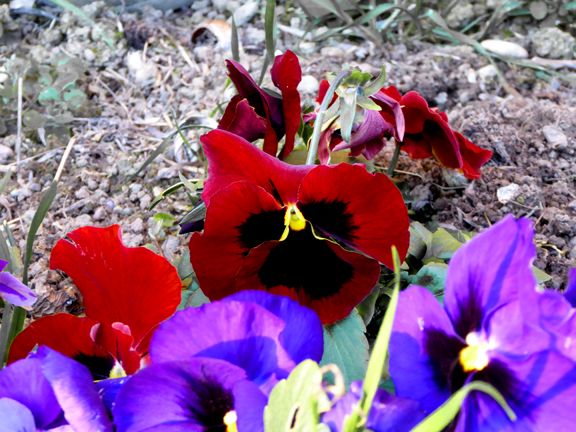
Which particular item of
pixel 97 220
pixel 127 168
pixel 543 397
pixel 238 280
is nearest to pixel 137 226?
pixel 97 220

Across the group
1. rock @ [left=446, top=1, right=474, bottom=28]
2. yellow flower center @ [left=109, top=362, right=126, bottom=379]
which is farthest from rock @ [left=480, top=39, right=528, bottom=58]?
yellow flower center @ [left=109, top=362, right=126, bottom=379]

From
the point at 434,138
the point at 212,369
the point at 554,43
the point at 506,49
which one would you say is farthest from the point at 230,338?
the point at 554,43

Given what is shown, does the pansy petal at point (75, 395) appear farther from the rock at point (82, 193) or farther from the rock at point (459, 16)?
the rock at point (459, 16)

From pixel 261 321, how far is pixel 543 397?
0.19m

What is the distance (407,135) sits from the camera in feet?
2.76

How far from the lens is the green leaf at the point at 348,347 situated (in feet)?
→ 1.78

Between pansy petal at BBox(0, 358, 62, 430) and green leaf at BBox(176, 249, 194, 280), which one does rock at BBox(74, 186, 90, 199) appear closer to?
green leaf at BBox(176, 249, 194, 280)

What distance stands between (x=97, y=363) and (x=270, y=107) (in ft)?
1.23

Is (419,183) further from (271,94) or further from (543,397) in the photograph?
(543,397)

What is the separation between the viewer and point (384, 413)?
324 mm

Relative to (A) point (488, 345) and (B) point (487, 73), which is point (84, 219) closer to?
(A) point (488, 345)

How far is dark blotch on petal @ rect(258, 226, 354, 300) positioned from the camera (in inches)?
21.3

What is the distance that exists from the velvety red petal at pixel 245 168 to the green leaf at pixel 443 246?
1.00ft

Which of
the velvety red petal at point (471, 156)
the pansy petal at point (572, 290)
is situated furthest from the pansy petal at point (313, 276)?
the velvety red petal at point (471, 156)
